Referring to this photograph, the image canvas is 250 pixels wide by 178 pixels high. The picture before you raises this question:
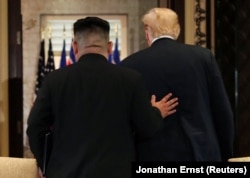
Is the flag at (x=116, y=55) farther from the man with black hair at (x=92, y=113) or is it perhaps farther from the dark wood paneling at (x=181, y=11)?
the man with black hair at (x=92, y=113)

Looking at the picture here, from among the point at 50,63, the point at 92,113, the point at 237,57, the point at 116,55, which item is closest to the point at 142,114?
the point at 92,113

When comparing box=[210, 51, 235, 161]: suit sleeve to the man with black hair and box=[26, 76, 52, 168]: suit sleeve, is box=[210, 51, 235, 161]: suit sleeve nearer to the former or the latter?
the man with black hair

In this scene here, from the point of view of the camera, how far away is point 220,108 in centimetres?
222

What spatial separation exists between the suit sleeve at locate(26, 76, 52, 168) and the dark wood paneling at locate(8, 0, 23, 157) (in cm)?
212

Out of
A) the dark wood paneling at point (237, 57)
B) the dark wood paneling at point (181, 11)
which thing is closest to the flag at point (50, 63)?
the dark wood paneling at point (181, 11)

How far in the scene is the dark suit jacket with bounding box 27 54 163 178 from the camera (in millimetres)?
1929

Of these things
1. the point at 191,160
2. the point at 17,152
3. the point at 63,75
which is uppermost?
the point at 63,75

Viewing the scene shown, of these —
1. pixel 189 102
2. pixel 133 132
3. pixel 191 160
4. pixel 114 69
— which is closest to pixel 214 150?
pixel 191 160

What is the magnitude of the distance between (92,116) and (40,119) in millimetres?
226

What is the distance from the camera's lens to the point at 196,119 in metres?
2.19

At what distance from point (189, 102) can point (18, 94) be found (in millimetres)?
2261

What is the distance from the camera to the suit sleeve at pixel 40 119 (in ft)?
6.44

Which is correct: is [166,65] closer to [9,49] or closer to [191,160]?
[191,160]

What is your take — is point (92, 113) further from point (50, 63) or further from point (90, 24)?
point (50, 63)
